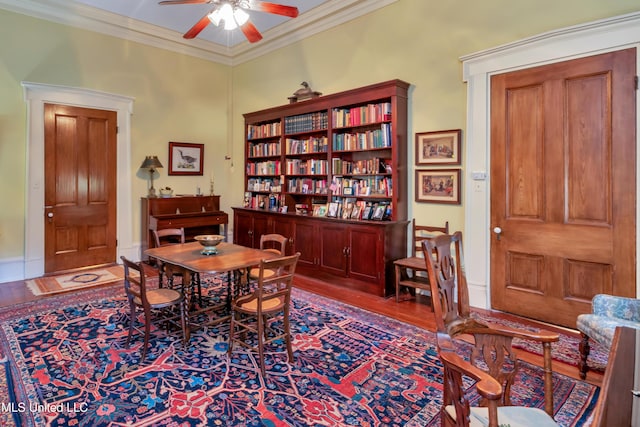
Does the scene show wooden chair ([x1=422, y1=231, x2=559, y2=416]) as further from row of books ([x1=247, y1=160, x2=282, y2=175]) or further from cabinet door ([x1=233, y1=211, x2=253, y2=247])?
cabinet door ([x1=233, y1=211, x2=253, y2=247])

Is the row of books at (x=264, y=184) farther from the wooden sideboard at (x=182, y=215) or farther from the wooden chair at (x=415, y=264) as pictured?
the wooden chair at (x=415, y=264)

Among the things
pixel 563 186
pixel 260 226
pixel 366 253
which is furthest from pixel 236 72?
pixel 563 186

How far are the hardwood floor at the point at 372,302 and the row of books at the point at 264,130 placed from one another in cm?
240

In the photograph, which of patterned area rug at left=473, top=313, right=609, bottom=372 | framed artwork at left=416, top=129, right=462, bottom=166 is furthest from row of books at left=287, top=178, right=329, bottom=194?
patterned area rug at left=473, top=313, right=609, bottom=372

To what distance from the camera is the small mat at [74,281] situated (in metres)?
4.47

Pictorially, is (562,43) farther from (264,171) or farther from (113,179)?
(113,179)

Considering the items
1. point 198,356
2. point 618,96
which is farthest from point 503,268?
point 198,356

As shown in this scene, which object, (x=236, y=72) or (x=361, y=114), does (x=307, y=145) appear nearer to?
(x=361, y=114)

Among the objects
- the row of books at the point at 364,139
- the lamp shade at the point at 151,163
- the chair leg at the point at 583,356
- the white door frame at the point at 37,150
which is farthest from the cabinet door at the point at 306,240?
the white door frame at the point at 37,150

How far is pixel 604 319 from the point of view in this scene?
228 centimetres

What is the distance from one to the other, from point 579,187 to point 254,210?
4273 mm

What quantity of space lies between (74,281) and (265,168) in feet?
10.3

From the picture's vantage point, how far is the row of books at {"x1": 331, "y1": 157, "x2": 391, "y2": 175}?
4.54 m

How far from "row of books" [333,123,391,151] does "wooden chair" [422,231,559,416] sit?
2674mm
